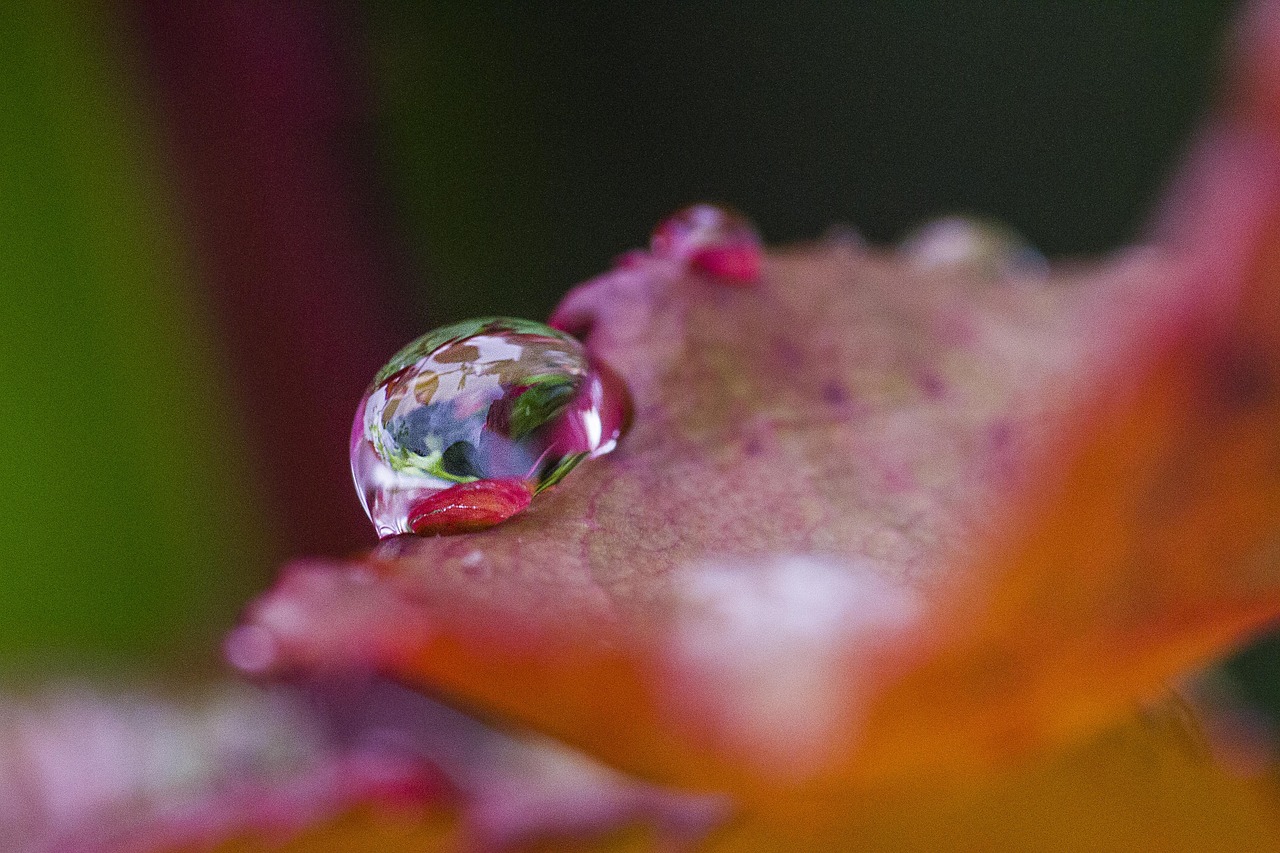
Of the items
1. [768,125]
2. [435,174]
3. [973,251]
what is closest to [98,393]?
[435,174]

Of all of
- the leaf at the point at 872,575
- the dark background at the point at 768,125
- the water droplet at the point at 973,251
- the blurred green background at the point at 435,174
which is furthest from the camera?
the dark background at the point at 768,125

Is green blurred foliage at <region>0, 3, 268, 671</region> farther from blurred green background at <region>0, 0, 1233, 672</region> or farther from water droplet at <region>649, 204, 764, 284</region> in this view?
water droplet at <region>649, 204, 764, 284</region>

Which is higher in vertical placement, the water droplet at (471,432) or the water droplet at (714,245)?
the water droplet at (714,245)

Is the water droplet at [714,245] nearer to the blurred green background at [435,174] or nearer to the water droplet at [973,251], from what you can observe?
the water droplet at [973,251]

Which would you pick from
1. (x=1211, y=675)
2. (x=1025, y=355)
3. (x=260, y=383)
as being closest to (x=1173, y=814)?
(x=1025, y=355)

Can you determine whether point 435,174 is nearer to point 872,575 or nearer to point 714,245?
point 714,245

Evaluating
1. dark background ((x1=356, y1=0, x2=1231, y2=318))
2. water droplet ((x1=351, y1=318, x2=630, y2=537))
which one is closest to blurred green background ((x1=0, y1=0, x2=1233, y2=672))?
dark background ((x1=356, y1=0, x2=1231, y2=318))

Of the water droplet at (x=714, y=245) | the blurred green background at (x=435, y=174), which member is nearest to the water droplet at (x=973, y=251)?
the water droplet at (x=714, y=245)

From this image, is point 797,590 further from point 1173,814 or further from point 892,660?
point 1173,814
